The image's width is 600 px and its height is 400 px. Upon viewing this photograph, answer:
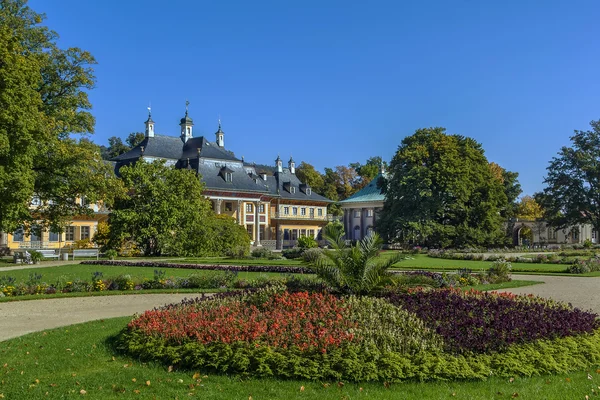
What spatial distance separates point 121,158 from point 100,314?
5115cm

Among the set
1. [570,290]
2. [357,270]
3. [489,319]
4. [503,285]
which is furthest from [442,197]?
[489,319]

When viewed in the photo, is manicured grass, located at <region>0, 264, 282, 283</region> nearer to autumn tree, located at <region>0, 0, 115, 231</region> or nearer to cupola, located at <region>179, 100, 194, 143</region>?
autumn tree, located at <region>0, 0, 115, 231</region>

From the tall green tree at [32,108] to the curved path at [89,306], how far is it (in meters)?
12.5

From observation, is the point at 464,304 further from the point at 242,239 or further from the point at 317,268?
the point at 242,239

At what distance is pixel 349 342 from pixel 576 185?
194ft

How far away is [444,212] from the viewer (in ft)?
172

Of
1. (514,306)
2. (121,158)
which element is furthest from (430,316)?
(121,158)

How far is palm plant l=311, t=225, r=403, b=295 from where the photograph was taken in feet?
37.2

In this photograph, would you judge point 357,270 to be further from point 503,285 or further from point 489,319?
point 503,285

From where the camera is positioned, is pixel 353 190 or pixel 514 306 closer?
pixel 514 306

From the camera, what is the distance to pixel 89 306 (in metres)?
15.9

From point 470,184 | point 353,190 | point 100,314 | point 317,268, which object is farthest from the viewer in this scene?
point 353,190

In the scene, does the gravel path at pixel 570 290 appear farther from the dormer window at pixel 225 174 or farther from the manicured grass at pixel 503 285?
the dormer window at pixel 225 174

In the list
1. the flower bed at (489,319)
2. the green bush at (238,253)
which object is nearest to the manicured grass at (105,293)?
the flower bed at (489,319)
